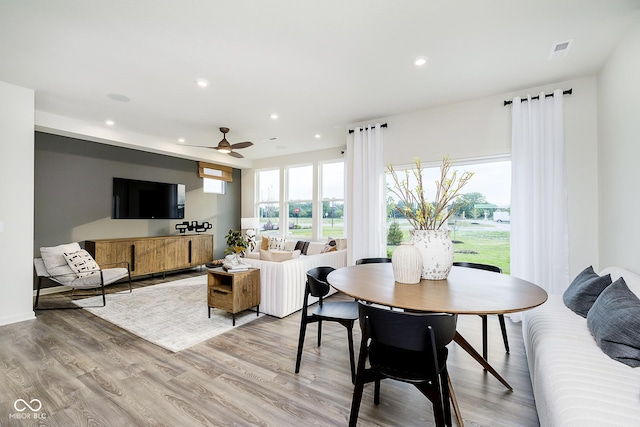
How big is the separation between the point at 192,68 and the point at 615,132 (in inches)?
164

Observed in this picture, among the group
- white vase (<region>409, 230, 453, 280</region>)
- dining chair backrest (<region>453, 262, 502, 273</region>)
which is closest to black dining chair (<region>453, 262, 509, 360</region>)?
dining chair backrest (<region>453, 262, 502, 273</region>)

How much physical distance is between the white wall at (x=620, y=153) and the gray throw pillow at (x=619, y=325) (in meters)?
0.86

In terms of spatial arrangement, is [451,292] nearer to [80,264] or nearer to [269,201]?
[80,264]

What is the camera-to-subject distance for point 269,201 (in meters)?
7.47

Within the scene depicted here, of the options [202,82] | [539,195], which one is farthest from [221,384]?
[539,195]

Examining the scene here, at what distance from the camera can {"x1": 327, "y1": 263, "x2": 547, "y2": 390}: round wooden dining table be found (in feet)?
4.88

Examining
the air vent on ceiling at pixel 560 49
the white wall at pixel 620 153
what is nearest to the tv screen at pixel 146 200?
the air vent on ceiling at pixel 560 49

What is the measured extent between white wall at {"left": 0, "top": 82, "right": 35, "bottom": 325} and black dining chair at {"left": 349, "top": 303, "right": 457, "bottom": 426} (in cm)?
424

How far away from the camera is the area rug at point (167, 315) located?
3.01 meters

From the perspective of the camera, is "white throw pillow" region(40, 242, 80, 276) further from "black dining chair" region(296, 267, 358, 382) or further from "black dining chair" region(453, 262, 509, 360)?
"black dining chair" region(453, 262, 509, 360)

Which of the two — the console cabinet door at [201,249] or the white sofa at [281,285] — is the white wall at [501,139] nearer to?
the white sofa at [281,285]

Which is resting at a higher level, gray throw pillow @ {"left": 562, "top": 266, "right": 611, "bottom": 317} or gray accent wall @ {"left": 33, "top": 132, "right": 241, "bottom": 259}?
gray accent wall @ {"left": 33, "top": 132, "right": 241, "bottom": 259}

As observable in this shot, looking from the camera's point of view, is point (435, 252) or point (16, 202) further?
point (16, 202)

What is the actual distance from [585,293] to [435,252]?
3.94 feet
